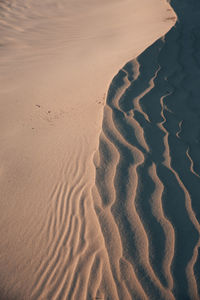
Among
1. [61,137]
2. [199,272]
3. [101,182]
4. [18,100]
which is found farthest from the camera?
[18,100]

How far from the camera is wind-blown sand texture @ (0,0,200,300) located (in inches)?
97.0

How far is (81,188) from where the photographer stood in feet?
10.3

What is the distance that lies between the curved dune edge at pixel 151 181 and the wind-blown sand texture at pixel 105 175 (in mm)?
11

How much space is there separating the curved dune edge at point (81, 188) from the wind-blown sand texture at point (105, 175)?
11mm

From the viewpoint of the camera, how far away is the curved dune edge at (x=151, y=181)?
239 centimetres

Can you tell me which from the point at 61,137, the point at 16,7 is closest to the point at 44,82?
the point at 61,137

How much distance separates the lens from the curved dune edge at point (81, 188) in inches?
96.7

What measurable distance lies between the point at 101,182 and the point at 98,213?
385mm

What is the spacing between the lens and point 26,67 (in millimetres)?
6516

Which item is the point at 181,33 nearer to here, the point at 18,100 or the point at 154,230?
the point at 18,100

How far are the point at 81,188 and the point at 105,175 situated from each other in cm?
31

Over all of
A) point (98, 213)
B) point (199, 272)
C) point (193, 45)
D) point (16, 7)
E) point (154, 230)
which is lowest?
point (199, 272)

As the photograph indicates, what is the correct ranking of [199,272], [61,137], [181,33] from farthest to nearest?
[181,33] < [61,137] < [199,272]

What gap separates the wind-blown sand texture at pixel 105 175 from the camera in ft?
8.08
